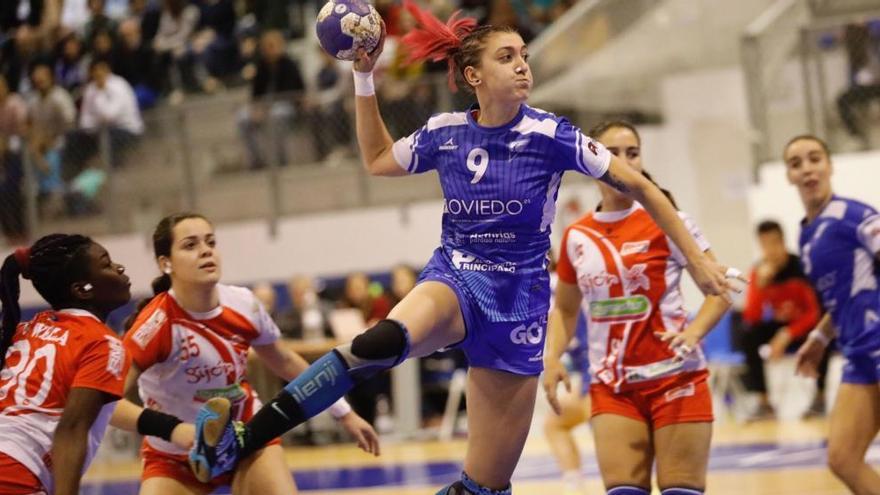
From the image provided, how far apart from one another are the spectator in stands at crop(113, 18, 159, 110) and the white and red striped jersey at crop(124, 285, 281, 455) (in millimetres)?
12796

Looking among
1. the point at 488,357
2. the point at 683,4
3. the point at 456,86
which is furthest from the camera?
the point at 683,4

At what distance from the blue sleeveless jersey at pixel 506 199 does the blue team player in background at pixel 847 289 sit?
1994 millimetres

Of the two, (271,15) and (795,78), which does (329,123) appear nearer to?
(271,15)

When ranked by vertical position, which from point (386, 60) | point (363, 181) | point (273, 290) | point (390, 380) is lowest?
point (390, 380)

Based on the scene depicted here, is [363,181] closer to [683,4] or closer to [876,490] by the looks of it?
[683,4]

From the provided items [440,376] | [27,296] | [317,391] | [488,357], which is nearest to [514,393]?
[488,357]

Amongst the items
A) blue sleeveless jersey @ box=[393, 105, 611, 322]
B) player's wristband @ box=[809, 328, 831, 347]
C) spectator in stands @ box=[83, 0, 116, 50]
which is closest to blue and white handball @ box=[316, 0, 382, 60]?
blue sleeveless jersey @ box=[393, 105, 611, 322]

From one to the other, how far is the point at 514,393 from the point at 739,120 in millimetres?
11583

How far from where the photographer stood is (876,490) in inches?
252

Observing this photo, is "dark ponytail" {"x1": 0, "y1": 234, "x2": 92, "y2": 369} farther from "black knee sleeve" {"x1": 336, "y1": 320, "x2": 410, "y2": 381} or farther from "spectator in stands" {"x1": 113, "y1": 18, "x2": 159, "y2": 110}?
"spectator in stands" {"x1": 113, "y1": 18, "x2": 159, "y2": 110}

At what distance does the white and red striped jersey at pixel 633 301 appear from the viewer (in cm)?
612

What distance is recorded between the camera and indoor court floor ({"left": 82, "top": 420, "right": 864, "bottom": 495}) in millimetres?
9531

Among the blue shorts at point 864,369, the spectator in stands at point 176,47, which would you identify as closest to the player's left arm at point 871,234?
the blue shorts at point 864,369

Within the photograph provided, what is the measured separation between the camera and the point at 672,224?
5152 mm
